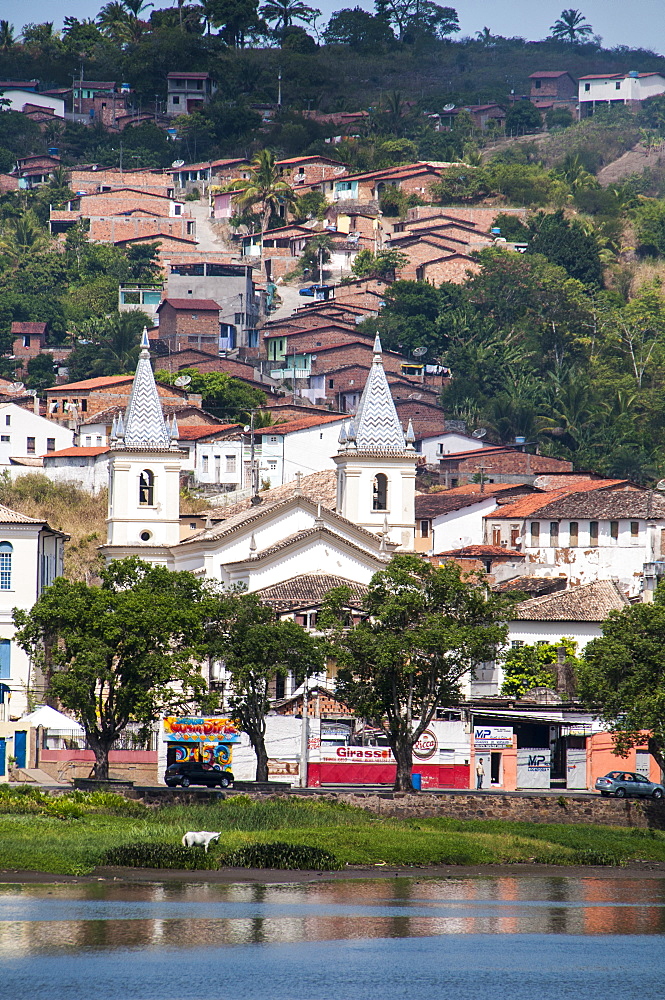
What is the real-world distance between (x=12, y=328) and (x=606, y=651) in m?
90.5

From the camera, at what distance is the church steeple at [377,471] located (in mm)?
72125

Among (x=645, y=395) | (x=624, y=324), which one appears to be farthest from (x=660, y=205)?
(x=645, y=395)

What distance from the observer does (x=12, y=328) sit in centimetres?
13375

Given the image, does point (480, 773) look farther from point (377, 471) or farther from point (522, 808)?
point (377, 471)

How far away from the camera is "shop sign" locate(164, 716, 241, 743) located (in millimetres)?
52719

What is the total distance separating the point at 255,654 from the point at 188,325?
2991 inches

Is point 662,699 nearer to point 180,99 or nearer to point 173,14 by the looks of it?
point 180,99

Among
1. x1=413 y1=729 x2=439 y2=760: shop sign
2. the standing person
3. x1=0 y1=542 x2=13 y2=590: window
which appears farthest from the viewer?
x1=0 y1=542 x2=13 y2=590: window

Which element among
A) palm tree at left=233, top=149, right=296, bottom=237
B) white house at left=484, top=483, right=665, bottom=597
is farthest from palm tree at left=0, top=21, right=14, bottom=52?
white house at left=484, top=483, right=665, bottom=597

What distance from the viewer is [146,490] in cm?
7544

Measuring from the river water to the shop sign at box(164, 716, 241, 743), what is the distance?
40.3 feet

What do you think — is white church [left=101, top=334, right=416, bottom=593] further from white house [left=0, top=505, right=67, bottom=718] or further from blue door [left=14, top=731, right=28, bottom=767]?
blue door [left=14, top=731, right=28, bottom=767]

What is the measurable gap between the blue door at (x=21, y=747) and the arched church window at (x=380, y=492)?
22.7m

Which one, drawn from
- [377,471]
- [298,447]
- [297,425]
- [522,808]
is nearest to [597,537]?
[377,471]
